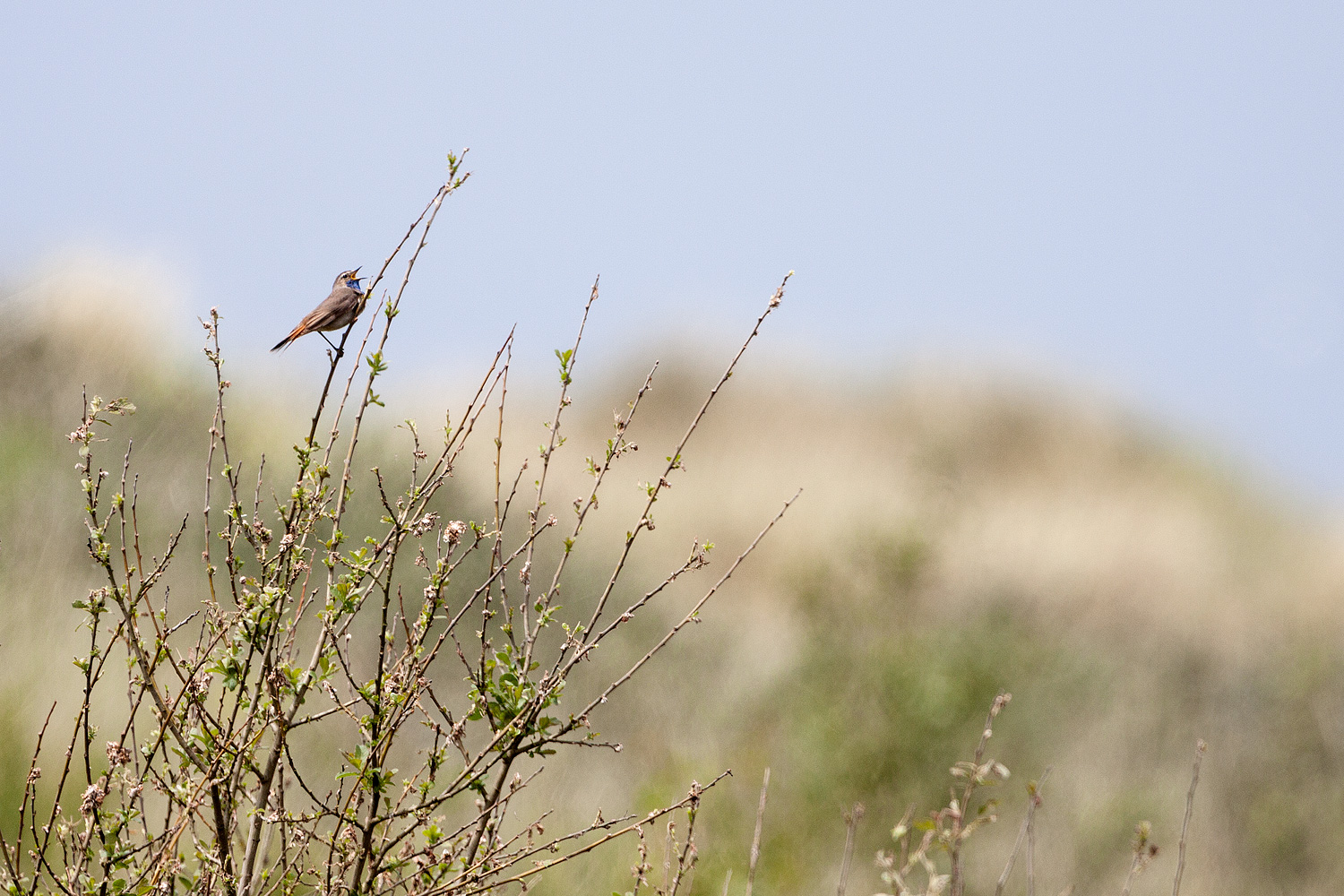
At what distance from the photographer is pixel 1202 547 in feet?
53.9

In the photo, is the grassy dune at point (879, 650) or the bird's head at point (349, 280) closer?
the bird's head at point (349, 280)

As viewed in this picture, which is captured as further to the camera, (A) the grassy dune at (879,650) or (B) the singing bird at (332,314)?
(A) the grassy dune at (879,650)

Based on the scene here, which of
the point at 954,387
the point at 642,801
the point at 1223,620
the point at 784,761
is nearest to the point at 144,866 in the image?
the point at 642,801

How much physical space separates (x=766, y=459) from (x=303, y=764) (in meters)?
13.6

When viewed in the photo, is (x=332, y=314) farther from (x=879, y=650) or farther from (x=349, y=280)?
(x=879, y=650)

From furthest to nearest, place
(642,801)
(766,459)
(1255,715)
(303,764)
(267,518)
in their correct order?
(766,459) → (1255,715) → (267,518) → (303,764) → (642,801)

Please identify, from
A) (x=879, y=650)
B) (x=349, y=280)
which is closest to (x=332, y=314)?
(x=349, y=280)

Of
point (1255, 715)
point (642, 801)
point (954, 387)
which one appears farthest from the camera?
point (954, 387)

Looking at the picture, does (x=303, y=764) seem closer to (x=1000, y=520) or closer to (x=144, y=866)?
(x=144, y=866)

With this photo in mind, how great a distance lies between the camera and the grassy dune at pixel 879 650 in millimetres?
7293

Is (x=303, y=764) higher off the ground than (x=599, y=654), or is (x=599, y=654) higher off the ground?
(x=599, y=654)

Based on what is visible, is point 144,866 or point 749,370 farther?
point 749,370

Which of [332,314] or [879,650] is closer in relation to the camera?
[332,314]

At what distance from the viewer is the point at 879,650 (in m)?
7.68
